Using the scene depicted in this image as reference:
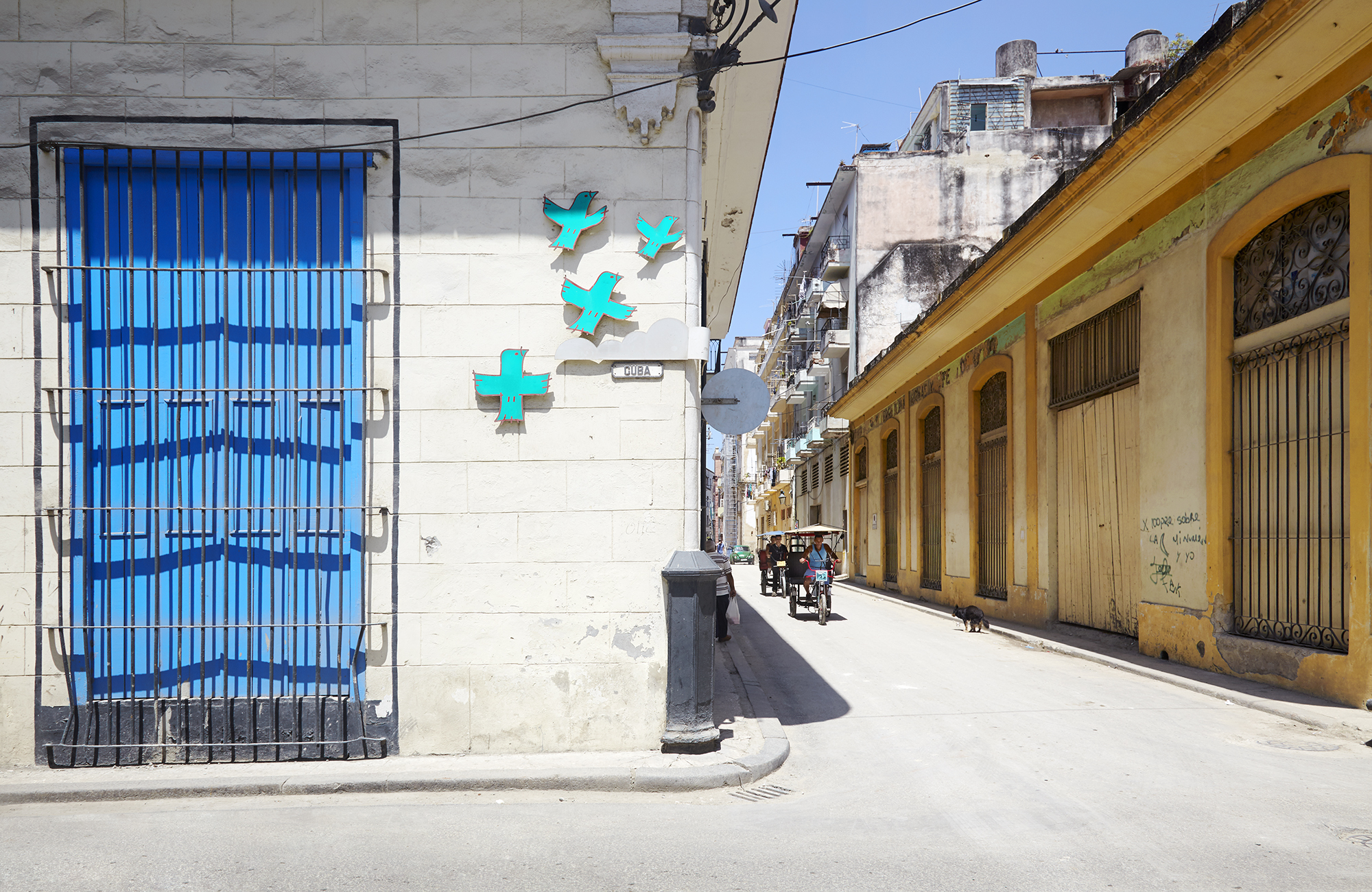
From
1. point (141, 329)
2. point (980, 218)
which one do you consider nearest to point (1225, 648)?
point (141, 329)

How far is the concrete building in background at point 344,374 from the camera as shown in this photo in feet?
21.9

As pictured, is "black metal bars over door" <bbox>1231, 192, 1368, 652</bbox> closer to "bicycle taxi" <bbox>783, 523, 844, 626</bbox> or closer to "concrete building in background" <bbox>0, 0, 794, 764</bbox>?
"concrete building in background" <bbox>0, 0, 794, 764</bbox>

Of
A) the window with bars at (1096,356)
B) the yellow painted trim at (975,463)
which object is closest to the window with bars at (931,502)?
the yellow painted trim at (975,463)

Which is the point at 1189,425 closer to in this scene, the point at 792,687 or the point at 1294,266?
the point at 1294,266

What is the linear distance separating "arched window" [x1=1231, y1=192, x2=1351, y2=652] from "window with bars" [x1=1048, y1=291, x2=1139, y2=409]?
2516 mm

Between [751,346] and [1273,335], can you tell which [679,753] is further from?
[751,346]

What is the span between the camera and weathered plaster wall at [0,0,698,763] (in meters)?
6.68

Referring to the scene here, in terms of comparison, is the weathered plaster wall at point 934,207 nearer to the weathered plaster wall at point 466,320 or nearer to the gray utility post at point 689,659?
the weathered plaster wall at point 466,320

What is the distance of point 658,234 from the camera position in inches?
269

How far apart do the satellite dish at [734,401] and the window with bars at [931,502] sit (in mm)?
15241

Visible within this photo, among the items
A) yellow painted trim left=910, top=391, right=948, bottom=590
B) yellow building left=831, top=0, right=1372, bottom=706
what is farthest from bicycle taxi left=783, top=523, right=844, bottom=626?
yellow painted trim left=910, top=391, right=948, bottom=590

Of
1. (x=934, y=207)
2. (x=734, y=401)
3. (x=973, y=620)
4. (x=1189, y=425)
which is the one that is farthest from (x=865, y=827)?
(x=934, y=207)

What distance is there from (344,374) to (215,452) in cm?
103

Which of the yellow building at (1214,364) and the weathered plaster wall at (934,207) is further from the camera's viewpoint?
the weathered plaster wall at (934,207)
